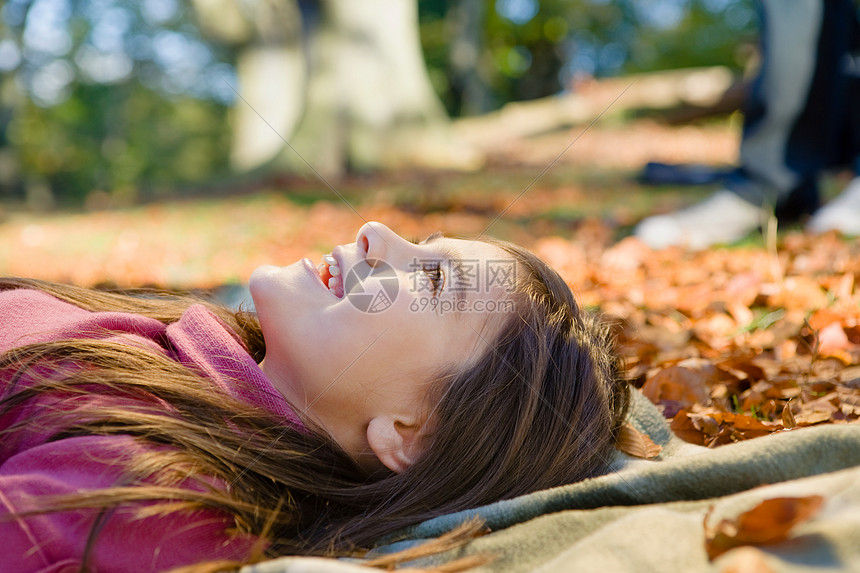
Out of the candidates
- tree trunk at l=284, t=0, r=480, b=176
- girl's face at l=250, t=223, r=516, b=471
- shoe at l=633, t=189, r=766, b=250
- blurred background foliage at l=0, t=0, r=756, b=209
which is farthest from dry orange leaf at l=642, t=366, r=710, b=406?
blurred background foliage at l=0, t=0, r=756, b=209

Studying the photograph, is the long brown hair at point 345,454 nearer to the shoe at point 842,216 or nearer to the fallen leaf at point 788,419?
the fallen leaf at point 788,419

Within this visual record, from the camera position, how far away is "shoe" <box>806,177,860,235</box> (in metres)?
3.62

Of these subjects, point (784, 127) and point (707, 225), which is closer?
point (707, 225)

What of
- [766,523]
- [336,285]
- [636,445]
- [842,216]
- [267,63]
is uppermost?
[267,63]

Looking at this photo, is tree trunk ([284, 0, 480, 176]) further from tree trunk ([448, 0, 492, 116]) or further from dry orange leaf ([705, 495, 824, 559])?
tree trunk ([448, 0, 492, 116])

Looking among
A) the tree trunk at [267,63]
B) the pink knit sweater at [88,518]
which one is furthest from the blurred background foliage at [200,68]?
the pink knit sweater at [88,518]

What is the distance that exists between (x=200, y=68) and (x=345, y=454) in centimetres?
2861

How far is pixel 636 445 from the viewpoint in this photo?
1755 mm

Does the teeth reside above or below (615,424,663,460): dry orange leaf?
above

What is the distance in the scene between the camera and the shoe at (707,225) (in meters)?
3.91

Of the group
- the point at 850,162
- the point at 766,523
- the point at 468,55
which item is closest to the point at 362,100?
the point at 850,162

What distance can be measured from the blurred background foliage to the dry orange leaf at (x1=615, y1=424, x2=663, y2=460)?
16282 mm

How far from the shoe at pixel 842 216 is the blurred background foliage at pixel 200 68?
13784 millimetres

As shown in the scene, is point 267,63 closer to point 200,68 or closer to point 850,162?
point 850,162
